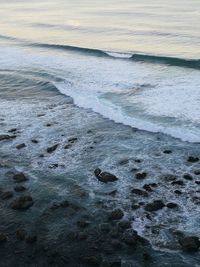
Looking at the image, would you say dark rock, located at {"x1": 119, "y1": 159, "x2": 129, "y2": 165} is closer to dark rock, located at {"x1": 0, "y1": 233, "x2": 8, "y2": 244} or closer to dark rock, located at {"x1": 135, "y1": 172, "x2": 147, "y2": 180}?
dark rock, located at {"x1": 135, "y1": 172, "x2": 147, "y2": 180}

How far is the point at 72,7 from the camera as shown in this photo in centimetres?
5519

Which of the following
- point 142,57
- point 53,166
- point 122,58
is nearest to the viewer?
point 53,166

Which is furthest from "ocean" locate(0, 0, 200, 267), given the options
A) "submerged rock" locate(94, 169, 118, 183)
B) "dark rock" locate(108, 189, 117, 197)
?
"submerged rock" locate(94, 169, 118, 183)

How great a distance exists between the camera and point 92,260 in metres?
8.59

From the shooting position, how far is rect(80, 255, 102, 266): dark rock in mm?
8542

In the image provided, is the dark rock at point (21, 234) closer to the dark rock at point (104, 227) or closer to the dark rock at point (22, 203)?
the dark rock at point (22, 203)

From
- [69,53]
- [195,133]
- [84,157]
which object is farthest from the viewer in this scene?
[69,53]

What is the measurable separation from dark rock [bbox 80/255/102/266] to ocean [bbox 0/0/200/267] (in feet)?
0.07

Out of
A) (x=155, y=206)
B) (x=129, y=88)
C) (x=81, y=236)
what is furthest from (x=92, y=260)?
(x=129, y=88)

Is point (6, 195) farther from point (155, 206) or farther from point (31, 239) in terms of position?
point (155, 206)

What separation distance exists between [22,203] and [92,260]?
286 centimetres

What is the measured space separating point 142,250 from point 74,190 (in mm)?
3019

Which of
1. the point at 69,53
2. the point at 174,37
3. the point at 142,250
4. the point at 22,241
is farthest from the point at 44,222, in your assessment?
the point at 174,37

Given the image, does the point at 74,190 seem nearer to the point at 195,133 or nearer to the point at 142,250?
the point at 142,250
